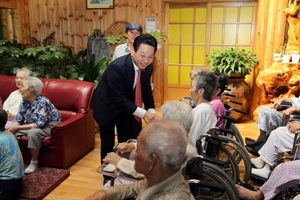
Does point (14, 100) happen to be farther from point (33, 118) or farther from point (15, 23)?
point (15, 23)

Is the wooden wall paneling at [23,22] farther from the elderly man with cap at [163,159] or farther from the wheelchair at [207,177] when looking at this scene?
the elderly man with cap at [163,159]

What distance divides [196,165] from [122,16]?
459cm

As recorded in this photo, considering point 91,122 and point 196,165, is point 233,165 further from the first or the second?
point 91,122

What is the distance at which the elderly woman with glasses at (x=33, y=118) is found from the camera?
275cm

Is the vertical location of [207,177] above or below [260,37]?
below

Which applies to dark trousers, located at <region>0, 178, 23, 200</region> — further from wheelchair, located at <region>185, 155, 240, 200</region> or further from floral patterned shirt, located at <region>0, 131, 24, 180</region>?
wheelchair, located at <region>185, 155, 240, 200</region>

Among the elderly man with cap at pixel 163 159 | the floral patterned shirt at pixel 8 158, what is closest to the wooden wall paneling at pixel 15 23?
the floral patterned shirt at pixel 8 158

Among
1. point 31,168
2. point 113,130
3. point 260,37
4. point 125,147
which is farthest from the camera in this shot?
point 260,37

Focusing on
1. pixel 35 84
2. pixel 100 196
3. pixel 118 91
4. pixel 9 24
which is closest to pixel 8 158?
pixel 35 84

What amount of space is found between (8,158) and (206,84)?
165cm

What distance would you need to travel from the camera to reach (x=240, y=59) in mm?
4430

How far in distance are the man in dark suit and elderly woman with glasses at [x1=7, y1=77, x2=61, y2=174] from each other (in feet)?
2.45

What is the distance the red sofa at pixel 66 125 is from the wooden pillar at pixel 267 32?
9.56 feet

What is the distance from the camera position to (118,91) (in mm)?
2164
